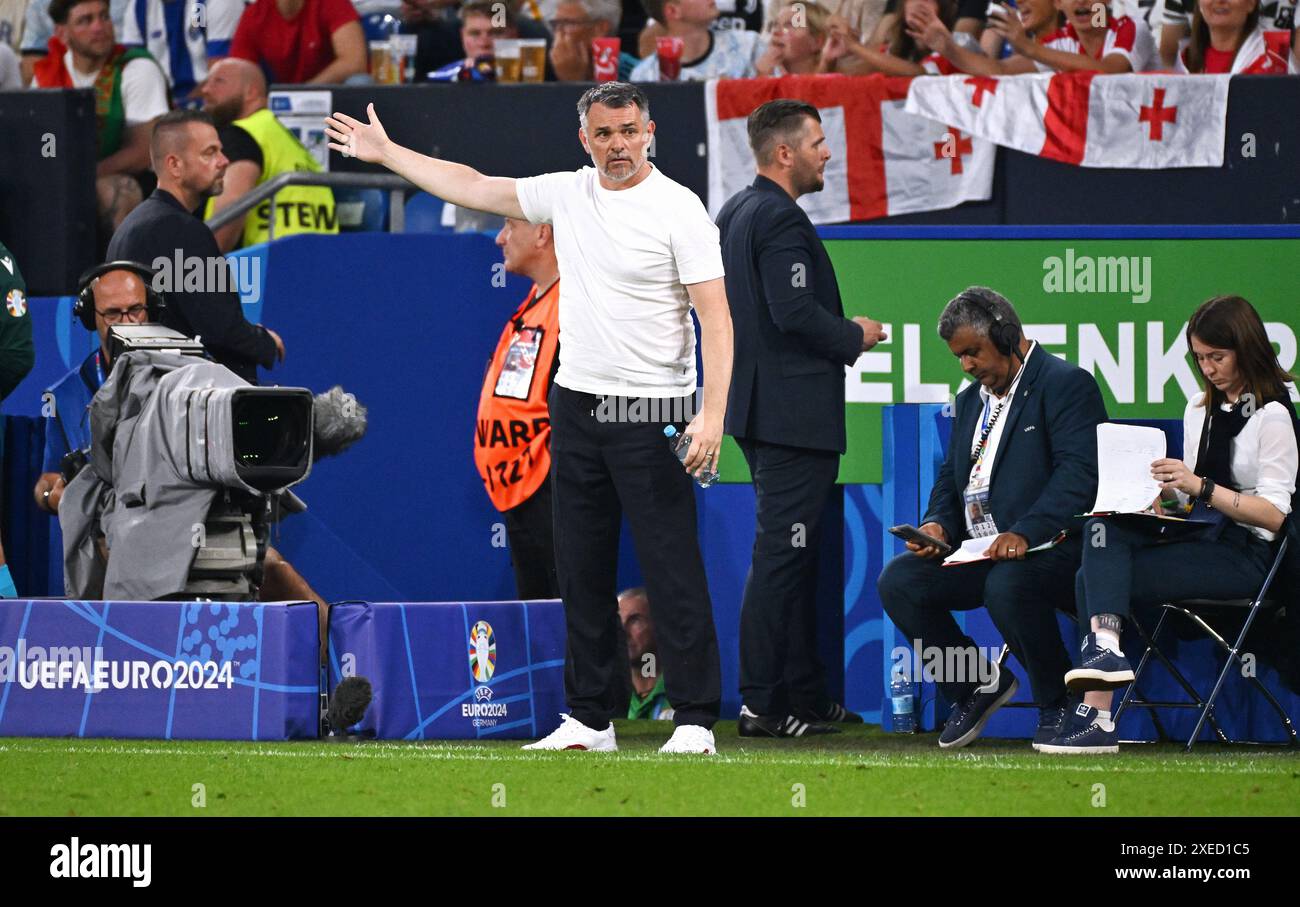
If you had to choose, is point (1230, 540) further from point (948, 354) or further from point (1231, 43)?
point (1231, 43)

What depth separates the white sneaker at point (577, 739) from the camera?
629 cm

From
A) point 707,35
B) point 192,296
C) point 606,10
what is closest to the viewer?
point 192,296

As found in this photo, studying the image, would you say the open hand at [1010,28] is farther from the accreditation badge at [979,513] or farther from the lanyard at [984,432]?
the accreditation badge at [979,513]

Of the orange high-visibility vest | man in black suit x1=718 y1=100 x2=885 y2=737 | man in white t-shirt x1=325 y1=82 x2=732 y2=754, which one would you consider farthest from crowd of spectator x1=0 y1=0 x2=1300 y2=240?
man in white t-shirt x1=325 y1=82 x2=732 y2=754

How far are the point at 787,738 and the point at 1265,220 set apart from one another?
3.80m

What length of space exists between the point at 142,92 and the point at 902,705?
18.7 ft

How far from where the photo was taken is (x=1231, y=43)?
9.64 metres

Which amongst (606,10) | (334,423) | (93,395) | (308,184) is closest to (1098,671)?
(334,423)

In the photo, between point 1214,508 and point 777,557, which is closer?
point 1214,508

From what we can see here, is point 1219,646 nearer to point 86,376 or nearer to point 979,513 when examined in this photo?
point 979,513

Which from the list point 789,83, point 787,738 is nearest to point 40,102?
point 789,83

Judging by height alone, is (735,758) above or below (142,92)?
below

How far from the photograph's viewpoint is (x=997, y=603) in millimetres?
6566

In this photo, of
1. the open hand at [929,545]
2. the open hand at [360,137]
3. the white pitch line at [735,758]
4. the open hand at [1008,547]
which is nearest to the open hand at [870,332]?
the open hand at [929,545]
